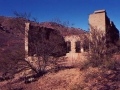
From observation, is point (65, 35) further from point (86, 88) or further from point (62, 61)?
point (86, 88)

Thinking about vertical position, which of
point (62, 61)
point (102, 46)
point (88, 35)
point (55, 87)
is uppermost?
point (88, 35)

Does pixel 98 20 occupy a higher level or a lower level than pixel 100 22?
higher

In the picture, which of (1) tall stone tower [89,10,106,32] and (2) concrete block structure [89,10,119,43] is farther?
(1) tall stone tower [89,10,106,32]

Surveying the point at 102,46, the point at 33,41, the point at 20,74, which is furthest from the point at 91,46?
the point at 20,74

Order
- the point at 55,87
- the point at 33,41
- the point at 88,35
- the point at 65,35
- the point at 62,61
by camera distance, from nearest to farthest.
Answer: the point at 55,87 → the point at 88,35 → the point at 33,41 → the point at 62,61 → the point at 65,35

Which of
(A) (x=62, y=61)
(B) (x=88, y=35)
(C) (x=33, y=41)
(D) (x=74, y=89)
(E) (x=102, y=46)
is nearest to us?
(D) (x=74, y=89)

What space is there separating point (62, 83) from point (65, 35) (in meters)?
14.9

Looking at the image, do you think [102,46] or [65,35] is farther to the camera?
[65,35]

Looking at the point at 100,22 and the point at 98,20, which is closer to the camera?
the point at 100,22

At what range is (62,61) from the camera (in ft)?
57.1

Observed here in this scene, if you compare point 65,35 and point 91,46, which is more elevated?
point 65,35

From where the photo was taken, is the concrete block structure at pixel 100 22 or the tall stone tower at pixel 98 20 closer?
the concrete block structure at pixel 100 22

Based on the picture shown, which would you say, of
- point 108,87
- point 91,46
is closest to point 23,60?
point 91,46

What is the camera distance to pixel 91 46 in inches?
490
